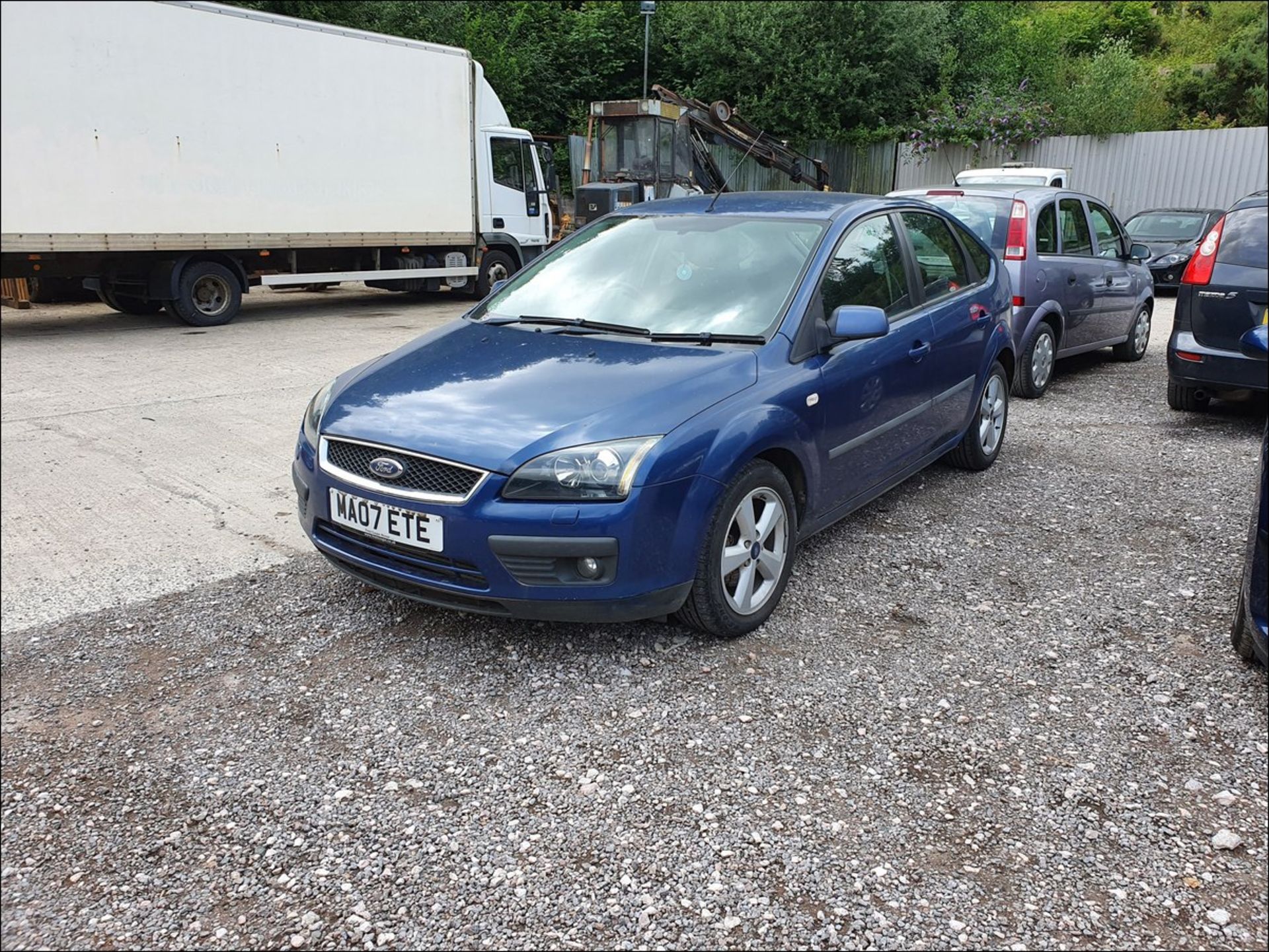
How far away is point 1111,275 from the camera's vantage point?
8.70m

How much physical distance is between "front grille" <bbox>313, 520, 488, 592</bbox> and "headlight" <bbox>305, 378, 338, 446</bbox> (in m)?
0.34

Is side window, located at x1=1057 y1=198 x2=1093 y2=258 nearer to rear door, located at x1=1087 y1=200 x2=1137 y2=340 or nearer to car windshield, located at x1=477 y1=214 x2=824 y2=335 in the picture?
rear door, located at x1=1087 y1=200 x2=1137 y2=340

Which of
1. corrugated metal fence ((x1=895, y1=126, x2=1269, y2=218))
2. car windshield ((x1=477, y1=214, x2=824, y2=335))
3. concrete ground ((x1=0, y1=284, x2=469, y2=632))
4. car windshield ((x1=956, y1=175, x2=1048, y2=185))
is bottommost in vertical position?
concrete ground ((x1=0, y1=284, x2=469, y2=632))

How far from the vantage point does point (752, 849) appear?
99.9 inches

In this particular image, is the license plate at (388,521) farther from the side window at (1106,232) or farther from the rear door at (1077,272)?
the side window at (1106,232)

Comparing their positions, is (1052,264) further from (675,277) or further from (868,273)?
(675,277)

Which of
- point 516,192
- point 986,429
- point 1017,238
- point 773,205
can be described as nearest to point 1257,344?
point 773,205

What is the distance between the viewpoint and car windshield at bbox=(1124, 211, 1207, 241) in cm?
1681

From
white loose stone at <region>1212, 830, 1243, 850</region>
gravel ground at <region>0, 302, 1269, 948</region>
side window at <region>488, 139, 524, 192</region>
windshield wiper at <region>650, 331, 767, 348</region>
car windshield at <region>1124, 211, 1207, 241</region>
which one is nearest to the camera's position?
gravel ground at <region>0, 302, 1269, 948</region>

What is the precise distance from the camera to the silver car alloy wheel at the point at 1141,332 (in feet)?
32.3

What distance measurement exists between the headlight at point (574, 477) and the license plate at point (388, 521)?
293mm

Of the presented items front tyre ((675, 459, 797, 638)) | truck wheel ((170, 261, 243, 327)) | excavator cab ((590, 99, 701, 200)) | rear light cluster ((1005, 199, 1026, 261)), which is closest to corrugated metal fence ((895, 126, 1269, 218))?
rear light cluster ((1005, 199, 1026, 261))

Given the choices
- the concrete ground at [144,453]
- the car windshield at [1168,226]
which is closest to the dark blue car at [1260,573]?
the concrete ground at [144,453]

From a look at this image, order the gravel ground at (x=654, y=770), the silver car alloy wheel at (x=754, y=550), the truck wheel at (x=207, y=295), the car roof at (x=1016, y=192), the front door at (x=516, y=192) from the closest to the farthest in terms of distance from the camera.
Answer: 1. the gravel ground at (x=654, y=770)
2. the silver car alloy wheel at (x=754, y=550)
3. the car roof at (x=1016, y=192)
4. the truck wheel at (x=207, y=295)
5. the front door at (x=516, y=192)
